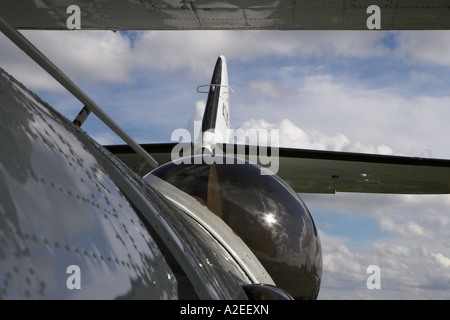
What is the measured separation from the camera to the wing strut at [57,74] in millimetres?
1912

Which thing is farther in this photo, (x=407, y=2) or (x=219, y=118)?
(x=219, y=118)

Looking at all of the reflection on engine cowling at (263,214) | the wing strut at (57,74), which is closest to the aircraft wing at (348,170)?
the reflection on engine cowling at (263,214)

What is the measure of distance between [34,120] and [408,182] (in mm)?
11233

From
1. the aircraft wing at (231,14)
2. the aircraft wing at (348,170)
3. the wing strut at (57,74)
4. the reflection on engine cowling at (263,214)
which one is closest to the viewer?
the wing strut at (57,74)

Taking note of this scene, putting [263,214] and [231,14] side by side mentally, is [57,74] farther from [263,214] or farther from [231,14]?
[231,14]

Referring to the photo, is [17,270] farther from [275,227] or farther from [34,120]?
[275,227]

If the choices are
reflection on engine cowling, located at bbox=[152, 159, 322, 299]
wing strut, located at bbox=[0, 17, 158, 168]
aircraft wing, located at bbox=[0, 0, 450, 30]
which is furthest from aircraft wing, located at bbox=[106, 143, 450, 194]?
wing strut, located at bbox=[0, 17, 158, 168]

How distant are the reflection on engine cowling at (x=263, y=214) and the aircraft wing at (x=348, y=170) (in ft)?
19.8

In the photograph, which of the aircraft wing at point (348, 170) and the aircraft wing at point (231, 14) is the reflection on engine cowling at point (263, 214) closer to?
the aircraft wing at point (348, 170)

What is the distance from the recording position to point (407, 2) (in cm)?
962

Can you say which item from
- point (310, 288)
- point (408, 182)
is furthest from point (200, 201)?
point (408, 182)

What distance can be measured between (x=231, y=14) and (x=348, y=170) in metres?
4.17

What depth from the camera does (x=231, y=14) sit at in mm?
10594
